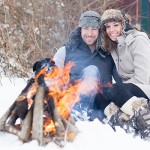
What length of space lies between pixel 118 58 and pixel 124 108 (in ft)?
2.31

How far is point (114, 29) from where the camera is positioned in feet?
15.1

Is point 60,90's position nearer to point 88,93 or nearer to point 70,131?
point 70,131

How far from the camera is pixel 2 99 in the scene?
17.6 ft

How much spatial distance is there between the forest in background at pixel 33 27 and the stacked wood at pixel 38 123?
3.46 m

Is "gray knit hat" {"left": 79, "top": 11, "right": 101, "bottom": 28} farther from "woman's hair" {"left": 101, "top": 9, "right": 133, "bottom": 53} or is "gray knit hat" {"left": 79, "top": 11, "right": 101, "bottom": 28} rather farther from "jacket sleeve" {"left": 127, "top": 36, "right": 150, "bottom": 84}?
"jacket sleeve" {"left": 127, "top": 36, "right": 150, "bottom": 84}

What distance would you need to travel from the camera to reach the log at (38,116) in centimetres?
314

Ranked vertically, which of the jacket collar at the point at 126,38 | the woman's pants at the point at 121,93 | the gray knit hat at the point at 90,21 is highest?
the gray knit hat at the point at 90,21

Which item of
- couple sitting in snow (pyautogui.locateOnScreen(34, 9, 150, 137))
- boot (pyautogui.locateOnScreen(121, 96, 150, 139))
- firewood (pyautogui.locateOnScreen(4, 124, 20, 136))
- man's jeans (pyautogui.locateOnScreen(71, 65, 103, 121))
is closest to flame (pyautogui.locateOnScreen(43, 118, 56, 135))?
firewood (pyautogui.locateOnScreen(4, 124, 20, 136))

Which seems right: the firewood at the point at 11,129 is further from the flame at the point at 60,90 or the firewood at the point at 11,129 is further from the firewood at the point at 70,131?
the firewood at the point at 70,131

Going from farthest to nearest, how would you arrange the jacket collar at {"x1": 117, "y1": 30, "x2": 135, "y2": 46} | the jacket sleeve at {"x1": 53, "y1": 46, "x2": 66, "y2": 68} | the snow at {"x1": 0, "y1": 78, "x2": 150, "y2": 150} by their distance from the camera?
1. the jacket sleeve at {"x1": 53, "y1": 46, "x2": 66, "y2": 68}
2. the jacket collar at {"x1": 117, "y1": 30, "x2": 135, "y2": 46}
3. the snow at {"x1": 0, "y1": 78, "x2": 150, "y2": 150}

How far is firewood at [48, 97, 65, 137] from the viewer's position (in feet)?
10.5

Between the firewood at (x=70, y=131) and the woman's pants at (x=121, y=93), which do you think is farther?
the woman's pants at (x=121, y=93)

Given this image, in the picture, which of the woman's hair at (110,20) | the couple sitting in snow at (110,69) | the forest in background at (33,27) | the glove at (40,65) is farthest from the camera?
the forest in background at (33,27)

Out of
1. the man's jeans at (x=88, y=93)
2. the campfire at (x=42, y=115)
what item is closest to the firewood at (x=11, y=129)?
the campfire at (x=42, y=115)
